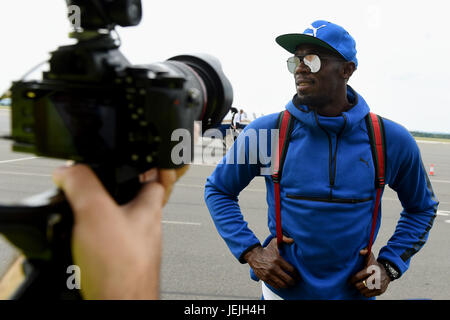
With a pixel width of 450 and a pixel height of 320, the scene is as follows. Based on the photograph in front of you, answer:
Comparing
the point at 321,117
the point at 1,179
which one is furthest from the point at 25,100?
the point at 1,179

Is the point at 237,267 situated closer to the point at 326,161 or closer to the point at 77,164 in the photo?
the point at 326,161

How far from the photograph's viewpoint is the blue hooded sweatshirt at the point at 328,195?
175 cm

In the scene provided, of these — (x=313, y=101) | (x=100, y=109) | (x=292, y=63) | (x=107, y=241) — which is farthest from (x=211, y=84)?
(x=292, y=63)

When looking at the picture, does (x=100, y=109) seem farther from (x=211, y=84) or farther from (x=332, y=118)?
(x=332, y=118)

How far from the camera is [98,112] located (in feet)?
2.68

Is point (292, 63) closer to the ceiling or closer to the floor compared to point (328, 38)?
closer to the floor

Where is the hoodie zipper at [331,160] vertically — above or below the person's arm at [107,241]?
below

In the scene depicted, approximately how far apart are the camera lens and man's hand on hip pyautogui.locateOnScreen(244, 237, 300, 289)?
0.80 meters

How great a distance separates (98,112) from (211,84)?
437 millimetres

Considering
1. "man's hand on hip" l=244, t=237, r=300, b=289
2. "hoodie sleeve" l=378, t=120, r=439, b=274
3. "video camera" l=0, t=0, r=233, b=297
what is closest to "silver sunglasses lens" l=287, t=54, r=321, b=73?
"hoodie sleeve" l=378, t=120, r=439, b=274

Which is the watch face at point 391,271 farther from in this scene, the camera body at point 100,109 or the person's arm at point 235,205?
the camera body at point 100,109

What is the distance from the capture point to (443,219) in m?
7.09

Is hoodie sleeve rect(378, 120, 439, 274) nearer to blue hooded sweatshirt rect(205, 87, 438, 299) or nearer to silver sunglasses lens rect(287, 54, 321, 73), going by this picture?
blue hooded sweatshirt rect(205, 87, 438, 299)

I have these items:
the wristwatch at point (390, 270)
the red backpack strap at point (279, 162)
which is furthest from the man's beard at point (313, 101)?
the wristwatch at point (390, 270)
